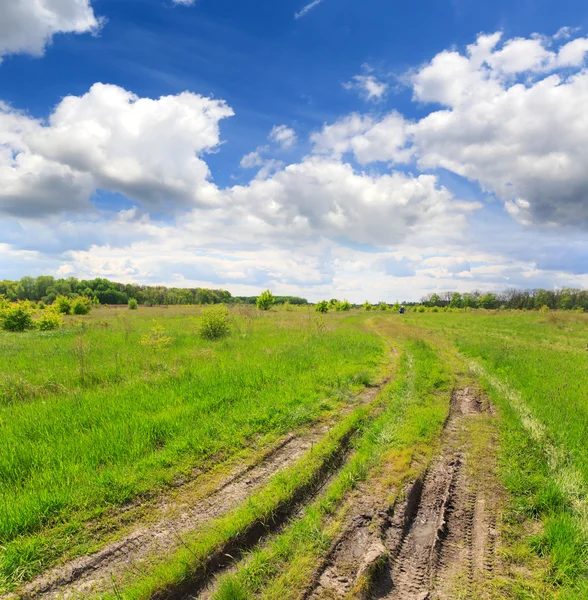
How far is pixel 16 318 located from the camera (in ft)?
84.5

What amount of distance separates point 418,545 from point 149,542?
3.12 metres

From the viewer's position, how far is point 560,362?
13.6 metres


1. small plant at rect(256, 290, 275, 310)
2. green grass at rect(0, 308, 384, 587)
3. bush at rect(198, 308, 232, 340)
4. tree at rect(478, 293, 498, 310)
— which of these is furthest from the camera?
tree at rect(478, 293, 498, 310)

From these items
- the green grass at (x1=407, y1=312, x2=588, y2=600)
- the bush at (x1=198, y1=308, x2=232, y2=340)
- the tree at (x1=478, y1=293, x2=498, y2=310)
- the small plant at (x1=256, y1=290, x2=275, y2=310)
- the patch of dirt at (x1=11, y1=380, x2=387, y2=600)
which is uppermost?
the tree at (x1=478, y1=293, x2=498, y2=310)

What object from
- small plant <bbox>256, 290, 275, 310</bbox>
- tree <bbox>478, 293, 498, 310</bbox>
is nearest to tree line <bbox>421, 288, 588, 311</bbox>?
→ tree <bbox>478, 293, 498, 310</bbox>

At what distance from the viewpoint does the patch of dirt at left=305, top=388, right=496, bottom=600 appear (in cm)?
307

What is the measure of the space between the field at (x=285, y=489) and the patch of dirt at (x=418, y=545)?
0.7 inches

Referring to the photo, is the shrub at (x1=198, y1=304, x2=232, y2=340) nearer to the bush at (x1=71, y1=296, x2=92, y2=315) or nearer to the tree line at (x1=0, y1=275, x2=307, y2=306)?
the bush at (x1=71, y1=296, x2=92, y2=315)

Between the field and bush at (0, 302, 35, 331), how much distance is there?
22.3 meters

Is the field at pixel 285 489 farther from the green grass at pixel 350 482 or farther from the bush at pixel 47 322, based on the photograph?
the bush at pixel 47 322

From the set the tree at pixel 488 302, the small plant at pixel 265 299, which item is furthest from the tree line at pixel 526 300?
the small plant at pixel 265 299

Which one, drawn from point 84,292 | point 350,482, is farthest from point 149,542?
point 84,292

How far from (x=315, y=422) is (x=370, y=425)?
1.21 meters

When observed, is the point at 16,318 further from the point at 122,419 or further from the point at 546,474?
the point at 546,474
